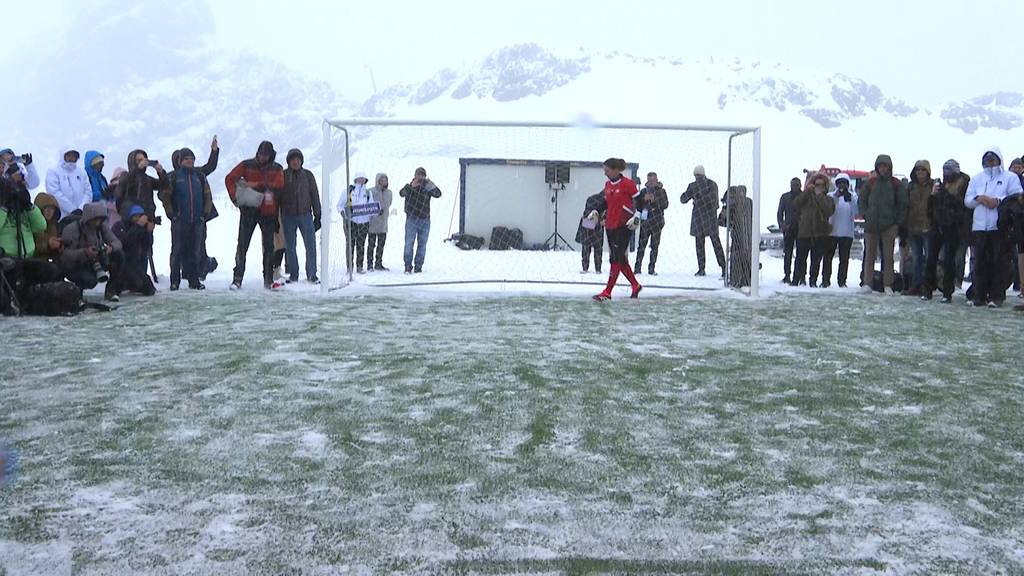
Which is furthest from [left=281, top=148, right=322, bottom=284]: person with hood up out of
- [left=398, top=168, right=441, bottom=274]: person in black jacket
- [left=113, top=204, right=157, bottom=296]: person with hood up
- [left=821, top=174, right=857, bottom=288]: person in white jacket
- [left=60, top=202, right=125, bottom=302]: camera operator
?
[left=821, top=174, right=857, bottom=288]: person in white jacket

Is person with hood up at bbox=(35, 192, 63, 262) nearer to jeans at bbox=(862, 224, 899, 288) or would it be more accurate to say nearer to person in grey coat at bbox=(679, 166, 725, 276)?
person in grey coat at bbox=(679, 166, 725, 276)

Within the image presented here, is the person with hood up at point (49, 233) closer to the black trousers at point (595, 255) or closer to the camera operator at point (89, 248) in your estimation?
the camera operator at point (89, 248)

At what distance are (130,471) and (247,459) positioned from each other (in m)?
0.45

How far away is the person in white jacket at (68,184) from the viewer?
11.3 metres

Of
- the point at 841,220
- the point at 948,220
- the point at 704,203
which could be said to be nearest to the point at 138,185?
the point at 704,203

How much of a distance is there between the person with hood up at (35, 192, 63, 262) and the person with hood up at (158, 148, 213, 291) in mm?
1767

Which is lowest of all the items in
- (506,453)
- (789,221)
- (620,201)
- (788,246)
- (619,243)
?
(506,453)

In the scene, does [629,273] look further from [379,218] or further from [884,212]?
[379,218]

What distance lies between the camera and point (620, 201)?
11086mm

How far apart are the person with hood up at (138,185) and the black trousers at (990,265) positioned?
8.79 metres

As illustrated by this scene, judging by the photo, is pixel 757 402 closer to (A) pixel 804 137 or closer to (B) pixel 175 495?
(B) pixel 175 495

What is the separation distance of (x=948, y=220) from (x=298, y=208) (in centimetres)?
743

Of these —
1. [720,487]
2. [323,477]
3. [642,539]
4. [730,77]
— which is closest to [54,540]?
[323,477]

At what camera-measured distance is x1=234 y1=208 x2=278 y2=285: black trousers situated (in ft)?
39.4
